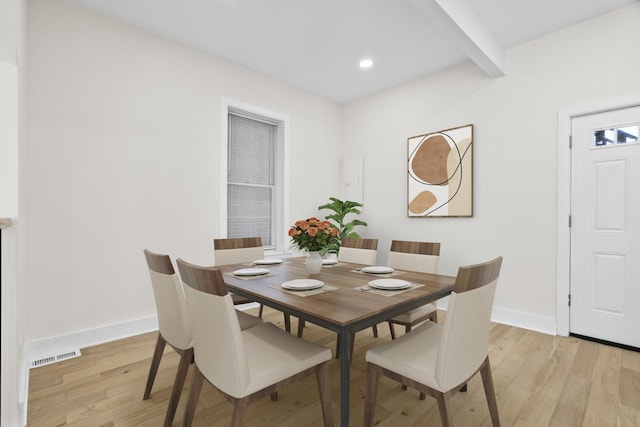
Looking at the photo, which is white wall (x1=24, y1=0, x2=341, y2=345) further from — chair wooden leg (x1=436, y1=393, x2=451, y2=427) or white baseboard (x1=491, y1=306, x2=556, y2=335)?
white baseboard (x1=491, y1=306, x2=556, y2=335)

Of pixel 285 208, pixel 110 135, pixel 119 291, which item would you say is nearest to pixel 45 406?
pixel 119 291

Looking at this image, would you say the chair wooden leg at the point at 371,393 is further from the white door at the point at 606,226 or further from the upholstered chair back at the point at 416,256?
the white door at the point at 606,226

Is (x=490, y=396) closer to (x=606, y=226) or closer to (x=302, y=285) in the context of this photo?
(x=302, y=285)

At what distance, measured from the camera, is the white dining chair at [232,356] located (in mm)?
1176

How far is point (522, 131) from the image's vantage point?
309 centimetres

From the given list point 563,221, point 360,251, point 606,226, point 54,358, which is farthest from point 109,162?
point 606,226

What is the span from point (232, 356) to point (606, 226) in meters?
3.23

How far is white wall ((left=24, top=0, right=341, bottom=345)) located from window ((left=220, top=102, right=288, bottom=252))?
251 mm

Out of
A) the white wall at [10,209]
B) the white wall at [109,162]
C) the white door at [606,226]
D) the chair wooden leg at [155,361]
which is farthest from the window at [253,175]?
the white door at [606,226]

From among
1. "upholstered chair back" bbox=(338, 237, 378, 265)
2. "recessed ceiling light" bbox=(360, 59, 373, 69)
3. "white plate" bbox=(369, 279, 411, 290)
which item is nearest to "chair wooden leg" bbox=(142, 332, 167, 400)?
"white plate" bbox=(369, 279, 411, 290)

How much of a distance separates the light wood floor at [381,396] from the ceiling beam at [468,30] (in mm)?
2630

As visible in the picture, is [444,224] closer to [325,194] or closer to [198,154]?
[325,194]

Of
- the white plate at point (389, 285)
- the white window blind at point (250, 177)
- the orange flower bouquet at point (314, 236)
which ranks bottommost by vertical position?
the white plate at point (389, 285)

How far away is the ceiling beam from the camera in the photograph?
7.48 ft
